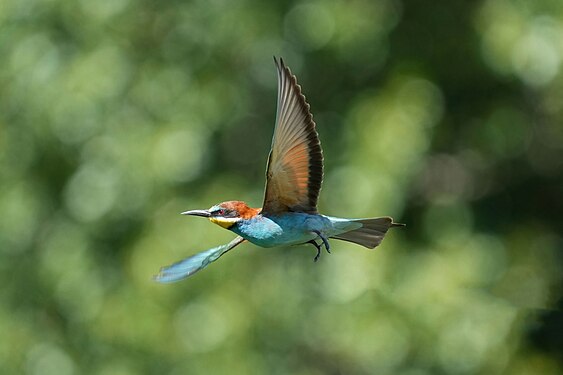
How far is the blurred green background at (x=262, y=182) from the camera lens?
5445mm

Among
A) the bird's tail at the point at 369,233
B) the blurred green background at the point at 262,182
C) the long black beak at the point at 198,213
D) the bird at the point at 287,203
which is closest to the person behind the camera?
the long black beak at the point at 198,213

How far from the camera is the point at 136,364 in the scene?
5719mm

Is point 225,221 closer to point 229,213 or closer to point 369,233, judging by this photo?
point 229,213

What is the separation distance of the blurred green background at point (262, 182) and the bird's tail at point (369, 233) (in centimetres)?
271

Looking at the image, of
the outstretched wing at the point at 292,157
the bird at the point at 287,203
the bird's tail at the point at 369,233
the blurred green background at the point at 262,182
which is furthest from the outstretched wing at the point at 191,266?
the blurred green background at the point at 262,182

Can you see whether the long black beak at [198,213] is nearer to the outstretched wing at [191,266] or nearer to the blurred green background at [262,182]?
the outstretched wing at [191,266]

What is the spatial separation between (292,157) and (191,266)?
341 millimetres

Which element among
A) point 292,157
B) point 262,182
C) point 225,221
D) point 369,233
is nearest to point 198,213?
point 225,221

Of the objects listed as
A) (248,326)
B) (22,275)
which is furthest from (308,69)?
(22,275)

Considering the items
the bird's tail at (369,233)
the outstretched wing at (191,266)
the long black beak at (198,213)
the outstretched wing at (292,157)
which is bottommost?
the outstretched wing at (191,266)

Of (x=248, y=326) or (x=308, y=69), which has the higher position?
(x=308, y=69)

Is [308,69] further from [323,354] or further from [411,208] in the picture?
[323,354]

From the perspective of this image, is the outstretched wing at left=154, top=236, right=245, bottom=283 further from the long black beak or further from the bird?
the long black beak

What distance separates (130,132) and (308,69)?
0.99 meters
